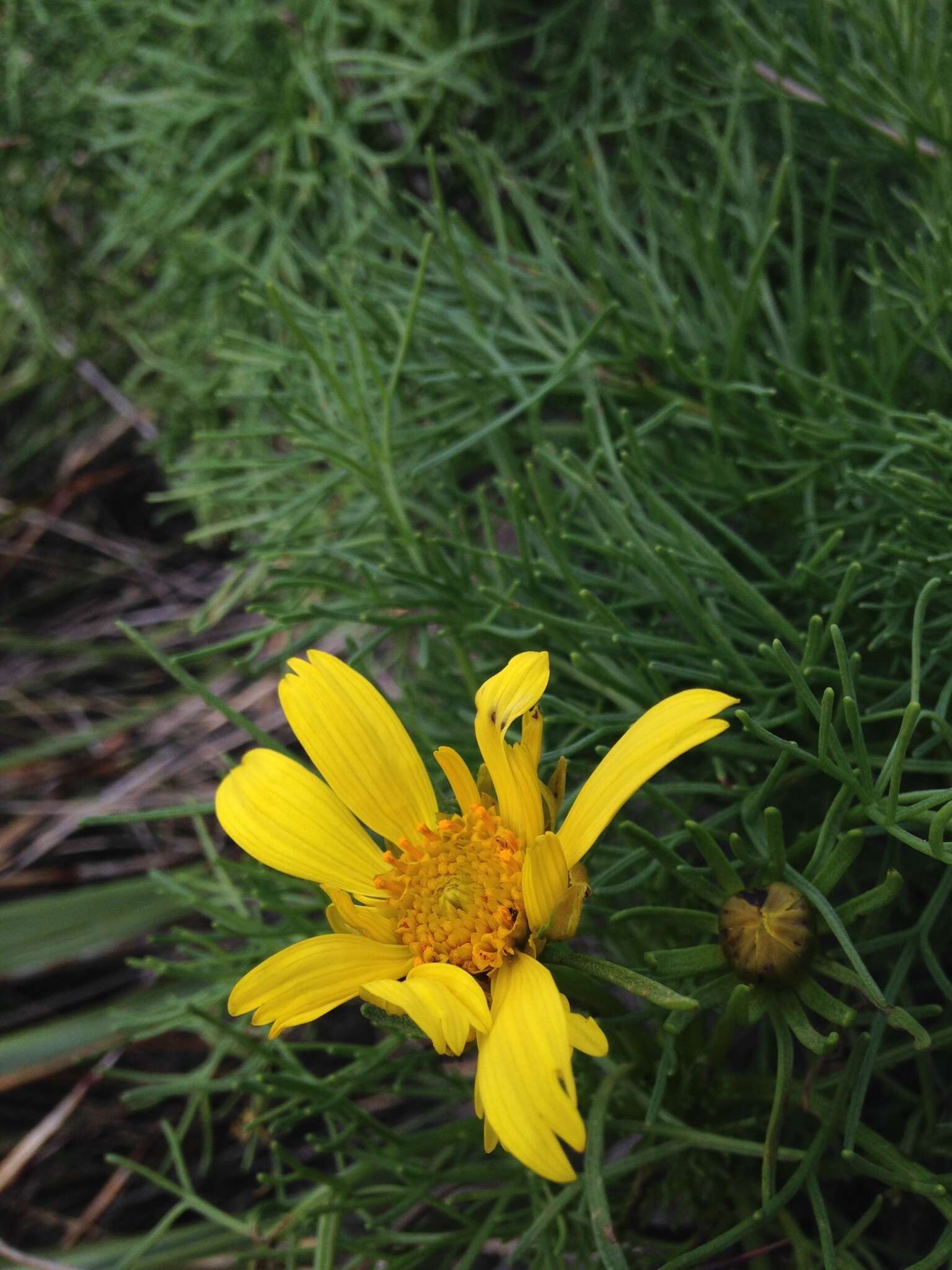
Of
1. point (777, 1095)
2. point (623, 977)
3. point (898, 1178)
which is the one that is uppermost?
point (623, 977)

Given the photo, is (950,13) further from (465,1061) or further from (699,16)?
(465,1061)

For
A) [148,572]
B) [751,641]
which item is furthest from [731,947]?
[148,572]

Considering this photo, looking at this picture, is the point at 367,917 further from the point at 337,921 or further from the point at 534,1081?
the point at 534,1081

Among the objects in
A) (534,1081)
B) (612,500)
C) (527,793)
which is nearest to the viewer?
(534,1081)

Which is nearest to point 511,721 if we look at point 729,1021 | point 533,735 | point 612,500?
point 533,735

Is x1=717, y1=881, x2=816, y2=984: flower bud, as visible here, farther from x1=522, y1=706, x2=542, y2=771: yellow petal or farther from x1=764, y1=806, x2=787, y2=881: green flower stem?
x1=522, y1=706, x2=542, y2=771: yellow petal
